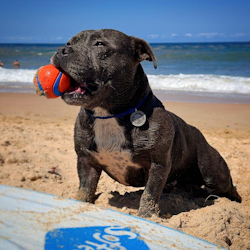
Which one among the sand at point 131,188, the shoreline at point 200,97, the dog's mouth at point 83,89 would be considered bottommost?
the sand at point 131,188

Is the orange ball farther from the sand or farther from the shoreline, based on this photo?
the shoreline

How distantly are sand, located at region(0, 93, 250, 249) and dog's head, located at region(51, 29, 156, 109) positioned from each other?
124 cm

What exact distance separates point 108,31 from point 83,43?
0.27m

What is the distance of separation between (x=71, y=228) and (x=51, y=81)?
1.31m

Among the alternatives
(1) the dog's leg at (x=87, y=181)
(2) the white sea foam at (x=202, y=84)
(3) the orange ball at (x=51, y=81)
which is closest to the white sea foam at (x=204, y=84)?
(2) the white sea foam at (x=202, y=84)

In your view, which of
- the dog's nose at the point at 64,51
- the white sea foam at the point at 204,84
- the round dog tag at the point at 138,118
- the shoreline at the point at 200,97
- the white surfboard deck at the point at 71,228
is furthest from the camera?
the white sea foam at the point at 204,84

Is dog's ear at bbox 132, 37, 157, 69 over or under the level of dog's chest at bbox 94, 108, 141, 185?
over

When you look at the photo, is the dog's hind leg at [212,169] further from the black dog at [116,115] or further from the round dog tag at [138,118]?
A: the round dog tag at [138,118]

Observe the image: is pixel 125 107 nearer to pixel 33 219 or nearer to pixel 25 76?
pixel 33 219

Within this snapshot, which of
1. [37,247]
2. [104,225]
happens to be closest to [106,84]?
[104,225]

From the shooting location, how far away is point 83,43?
114 inches

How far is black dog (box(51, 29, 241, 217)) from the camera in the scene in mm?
2775

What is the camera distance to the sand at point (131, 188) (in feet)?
9.99

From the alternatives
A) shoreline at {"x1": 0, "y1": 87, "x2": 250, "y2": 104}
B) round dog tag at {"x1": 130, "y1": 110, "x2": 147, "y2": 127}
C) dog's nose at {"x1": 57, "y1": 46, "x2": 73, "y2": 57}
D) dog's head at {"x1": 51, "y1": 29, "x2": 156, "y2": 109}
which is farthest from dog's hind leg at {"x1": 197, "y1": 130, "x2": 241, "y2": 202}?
shoreline at {"x1": 0, "y1": 87, "x2": 250, "y2": 104}
